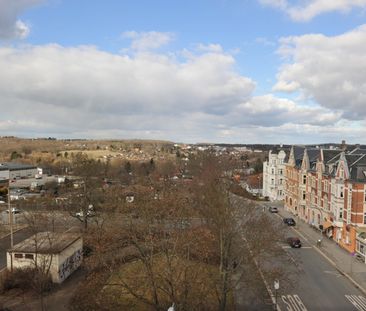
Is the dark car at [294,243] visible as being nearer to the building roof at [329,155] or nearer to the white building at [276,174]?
the building roof at [329,155]

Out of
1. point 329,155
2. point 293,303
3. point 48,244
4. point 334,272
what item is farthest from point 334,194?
point 48,244

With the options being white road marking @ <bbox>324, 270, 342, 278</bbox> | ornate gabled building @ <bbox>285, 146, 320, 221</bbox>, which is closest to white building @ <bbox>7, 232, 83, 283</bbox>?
white road marking @ <bbox>324, 270, 342, 278</bbox>

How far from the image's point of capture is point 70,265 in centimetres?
3134

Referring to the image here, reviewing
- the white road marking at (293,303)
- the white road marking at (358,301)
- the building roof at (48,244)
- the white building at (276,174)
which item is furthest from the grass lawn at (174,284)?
the white building at (276,174)

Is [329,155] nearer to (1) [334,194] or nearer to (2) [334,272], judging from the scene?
(1) [334,194]

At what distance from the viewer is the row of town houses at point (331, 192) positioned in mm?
39625

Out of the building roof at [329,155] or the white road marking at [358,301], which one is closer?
the white road marking at [358,301]

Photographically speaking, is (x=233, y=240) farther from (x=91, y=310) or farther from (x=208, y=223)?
(x=91, y=310)

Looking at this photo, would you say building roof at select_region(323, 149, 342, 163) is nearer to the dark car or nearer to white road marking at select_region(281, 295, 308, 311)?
the dark car

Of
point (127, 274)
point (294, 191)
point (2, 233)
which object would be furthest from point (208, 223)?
point (294, 191)

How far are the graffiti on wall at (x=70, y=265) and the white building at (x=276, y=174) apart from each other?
4778 centimetres

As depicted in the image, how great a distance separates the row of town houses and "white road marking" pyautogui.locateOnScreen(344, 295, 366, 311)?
9.60 m

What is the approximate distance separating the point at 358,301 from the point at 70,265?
20.6 m

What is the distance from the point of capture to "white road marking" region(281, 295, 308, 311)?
25.8m
